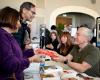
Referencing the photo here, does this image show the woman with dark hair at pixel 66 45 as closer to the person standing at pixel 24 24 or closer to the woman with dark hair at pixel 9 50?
the person standing at pixel 24 24

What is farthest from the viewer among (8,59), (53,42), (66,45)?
→ (53,42)

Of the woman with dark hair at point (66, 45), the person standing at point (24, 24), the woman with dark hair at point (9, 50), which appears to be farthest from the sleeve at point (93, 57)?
the woman with dark hair at point (66, 45)

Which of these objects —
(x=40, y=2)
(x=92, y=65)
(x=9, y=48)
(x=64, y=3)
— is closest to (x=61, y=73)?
(x=92, y=65)

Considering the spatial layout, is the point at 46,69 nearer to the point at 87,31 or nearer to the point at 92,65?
the point at 92,65

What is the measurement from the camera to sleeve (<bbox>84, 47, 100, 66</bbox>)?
290 cm

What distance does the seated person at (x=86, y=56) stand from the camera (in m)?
2.91

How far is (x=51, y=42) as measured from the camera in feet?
22.1

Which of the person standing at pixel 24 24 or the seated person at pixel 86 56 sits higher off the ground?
the person standing at pixel 24 24

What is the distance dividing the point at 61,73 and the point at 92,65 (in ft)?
1.66

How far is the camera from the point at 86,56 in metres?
2.98

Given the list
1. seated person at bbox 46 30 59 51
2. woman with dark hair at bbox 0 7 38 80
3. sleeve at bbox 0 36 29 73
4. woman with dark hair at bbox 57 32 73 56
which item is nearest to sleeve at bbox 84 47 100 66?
woman with dark hair at bbox 0 7 38 80

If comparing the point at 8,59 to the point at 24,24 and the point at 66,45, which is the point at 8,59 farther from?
the point at 66,45

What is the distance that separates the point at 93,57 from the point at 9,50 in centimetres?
138

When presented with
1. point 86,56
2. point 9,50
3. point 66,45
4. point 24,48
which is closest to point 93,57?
point 86,56
